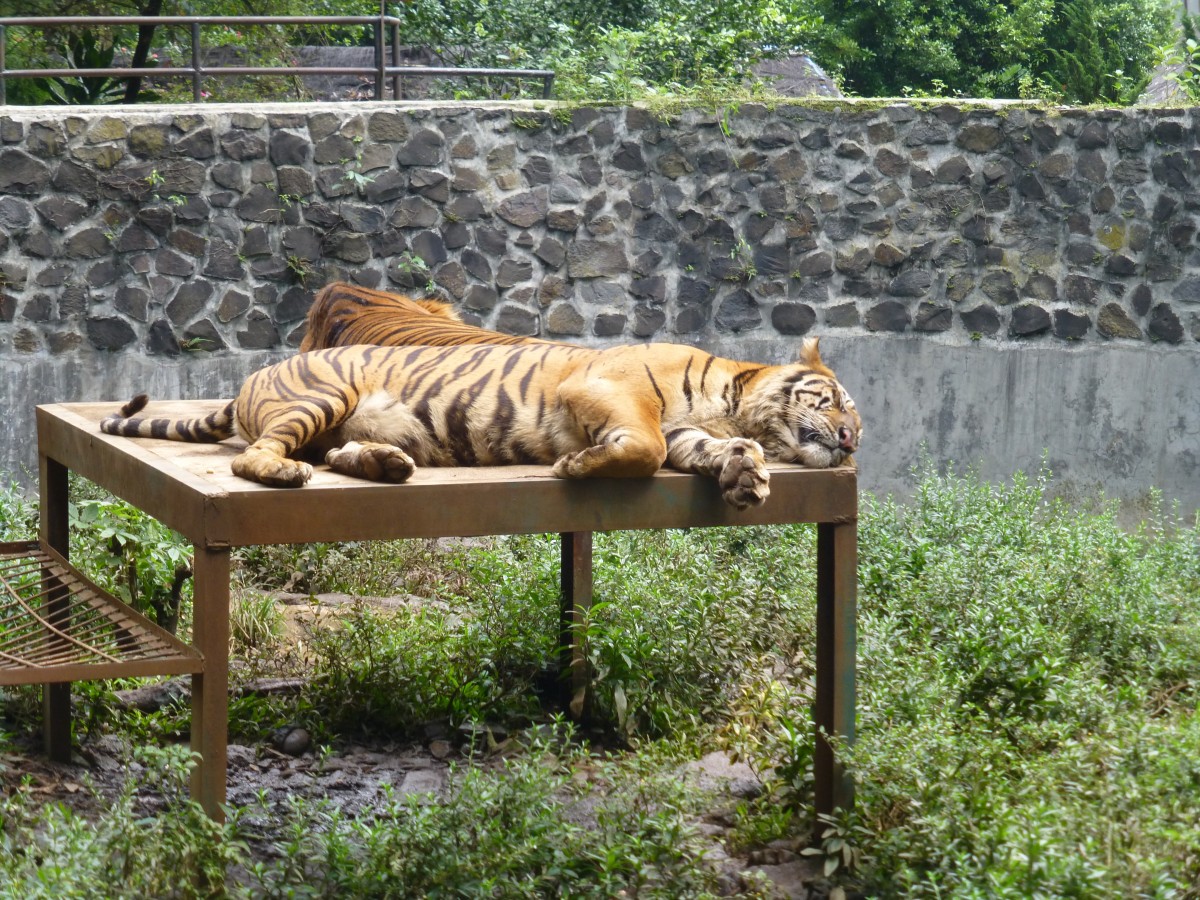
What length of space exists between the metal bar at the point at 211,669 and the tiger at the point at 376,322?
195cm

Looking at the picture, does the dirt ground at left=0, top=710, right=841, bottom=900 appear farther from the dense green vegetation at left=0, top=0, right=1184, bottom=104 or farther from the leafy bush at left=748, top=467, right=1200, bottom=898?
the dense green vegetation at left=0, top=0, right=1184, bottom=104

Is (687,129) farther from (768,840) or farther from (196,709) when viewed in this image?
(196,709)

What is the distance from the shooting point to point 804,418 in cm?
419

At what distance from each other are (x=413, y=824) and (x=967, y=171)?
21.4ft

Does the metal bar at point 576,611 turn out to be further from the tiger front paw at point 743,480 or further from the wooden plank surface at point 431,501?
the tiger front paw at point 743,480

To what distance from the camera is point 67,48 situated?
42.6 feet

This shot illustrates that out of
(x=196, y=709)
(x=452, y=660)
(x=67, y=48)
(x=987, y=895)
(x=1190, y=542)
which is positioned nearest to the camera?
(x=987, y=895)

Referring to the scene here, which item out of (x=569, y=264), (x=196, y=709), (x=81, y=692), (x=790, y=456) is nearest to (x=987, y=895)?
(x=790, y=456)

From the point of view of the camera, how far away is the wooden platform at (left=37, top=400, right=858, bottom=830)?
356 cm

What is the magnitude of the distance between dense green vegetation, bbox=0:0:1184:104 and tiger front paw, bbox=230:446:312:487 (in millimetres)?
5459

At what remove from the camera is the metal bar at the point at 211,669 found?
355 centimetres

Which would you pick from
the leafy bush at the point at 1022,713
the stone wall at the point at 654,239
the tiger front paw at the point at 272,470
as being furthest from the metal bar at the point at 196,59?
the tiger front paw at the point at 272,470

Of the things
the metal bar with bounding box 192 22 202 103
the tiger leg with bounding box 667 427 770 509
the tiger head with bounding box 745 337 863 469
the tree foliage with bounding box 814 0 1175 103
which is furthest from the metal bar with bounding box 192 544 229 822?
the tree foliage with bounding box 814 0 1175 103

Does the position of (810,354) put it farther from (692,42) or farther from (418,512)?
(692,42)
